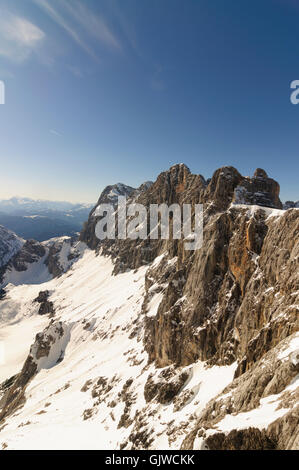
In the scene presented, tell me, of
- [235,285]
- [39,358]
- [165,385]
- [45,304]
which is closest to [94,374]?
[165,385]

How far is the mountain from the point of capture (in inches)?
Result: 698

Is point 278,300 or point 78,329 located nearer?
point 278,300

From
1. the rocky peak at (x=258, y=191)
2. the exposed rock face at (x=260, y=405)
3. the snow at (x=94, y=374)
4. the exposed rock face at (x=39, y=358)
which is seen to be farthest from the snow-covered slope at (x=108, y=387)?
the rocky peak at (x=258, y=191)

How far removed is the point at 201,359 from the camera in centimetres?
3684

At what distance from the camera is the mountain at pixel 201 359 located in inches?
698

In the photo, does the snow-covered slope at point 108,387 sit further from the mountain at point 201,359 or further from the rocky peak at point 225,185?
the rocky peak at point 225,185

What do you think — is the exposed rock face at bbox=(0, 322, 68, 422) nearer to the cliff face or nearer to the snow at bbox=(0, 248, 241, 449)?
the snow at bbox=(0, 248, 241, 449)

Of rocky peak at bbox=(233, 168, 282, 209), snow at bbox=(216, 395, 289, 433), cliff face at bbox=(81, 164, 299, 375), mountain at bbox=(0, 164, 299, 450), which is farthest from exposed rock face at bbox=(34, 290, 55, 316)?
snow at bbox=(216, 395, 289, 433)

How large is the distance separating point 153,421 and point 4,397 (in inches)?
3373

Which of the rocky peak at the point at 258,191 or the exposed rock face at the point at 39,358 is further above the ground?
the rocky peak at the point at 258,191

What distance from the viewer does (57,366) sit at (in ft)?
276

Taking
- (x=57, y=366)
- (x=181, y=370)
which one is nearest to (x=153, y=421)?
(x=181, y=370)

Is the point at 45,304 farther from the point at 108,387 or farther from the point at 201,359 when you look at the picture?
the point at 201,359
